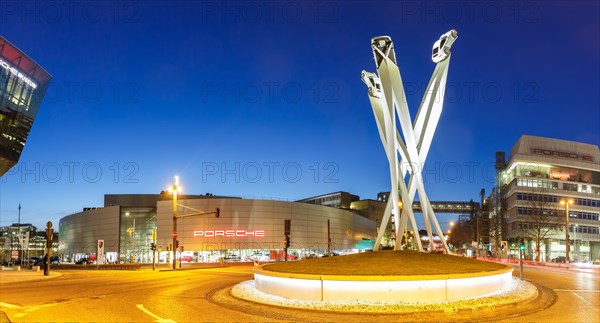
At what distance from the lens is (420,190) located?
27938 millimetres

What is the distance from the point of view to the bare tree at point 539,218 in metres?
84.9

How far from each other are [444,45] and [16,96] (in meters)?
41.0

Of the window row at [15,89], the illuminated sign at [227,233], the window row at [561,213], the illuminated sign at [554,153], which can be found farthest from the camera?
the illuminated sign at [554,153]

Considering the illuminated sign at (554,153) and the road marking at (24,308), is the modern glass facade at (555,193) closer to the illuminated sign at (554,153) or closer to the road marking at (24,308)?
the illuminated sign at (554,153)

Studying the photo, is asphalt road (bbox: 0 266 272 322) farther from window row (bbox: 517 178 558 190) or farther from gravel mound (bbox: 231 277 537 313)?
window row (bbox: 517 178 558 190)

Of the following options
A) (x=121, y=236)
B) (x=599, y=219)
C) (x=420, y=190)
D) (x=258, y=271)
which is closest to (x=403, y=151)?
(x=420, y=190)

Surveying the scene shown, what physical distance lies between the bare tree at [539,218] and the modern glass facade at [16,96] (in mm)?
73816

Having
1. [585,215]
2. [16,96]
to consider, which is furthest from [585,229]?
[16,96]

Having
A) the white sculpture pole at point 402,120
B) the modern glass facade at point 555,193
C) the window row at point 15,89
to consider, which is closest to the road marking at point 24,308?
the white sculpture pole at point 402,120

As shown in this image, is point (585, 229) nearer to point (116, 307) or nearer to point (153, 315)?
point (116, 307)

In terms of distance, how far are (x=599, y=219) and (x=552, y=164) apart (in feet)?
46.3

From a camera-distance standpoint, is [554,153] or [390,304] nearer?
[390,304]

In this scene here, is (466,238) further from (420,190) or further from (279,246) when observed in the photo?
(420,190)

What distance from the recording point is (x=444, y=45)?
28.1 metres
